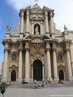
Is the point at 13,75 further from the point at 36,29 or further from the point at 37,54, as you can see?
the point at 36,29

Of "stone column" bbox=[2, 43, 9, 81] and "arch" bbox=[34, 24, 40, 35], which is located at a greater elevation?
"arch" bbox=[34, 24, 40, 35]

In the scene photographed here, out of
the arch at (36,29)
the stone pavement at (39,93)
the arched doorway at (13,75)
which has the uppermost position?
the arch at (36,29)

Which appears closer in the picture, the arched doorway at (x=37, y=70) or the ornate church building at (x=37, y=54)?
the ornate church building at (x=37, y=54)

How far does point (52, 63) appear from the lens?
106 ft

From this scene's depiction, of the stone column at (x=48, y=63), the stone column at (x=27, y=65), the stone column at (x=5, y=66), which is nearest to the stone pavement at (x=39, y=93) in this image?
the stone column at (x=27, y=65)

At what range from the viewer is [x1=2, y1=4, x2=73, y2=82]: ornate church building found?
104 ft

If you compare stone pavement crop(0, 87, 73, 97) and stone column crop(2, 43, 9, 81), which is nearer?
stone pavement crop(0, 87, 73, 97)

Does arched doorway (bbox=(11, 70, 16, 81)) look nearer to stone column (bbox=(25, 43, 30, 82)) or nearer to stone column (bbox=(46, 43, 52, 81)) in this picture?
stone column (bbox=(25, 43, 30, 82))

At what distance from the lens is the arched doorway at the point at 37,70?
32.7 meters

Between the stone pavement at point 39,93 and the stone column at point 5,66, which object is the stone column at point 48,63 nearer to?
the stone column at point 5,66

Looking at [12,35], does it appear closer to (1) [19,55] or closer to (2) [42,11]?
(1) [19,55]

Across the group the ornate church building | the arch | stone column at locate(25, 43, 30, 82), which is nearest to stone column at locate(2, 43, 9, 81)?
the ornate church building

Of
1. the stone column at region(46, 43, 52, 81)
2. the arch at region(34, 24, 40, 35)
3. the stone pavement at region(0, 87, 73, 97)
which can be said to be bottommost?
the stone pavement at region(0, 87, 73, 97)

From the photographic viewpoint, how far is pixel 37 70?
3325 cm
